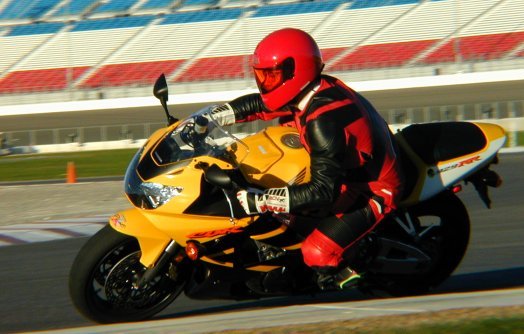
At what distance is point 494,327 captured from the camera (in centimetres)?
379

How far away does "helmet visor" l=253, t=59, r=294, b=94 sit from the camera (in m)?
4.70

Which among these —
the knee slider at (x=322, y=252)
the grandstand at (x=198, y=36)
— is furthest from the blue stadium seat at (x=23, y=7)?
the knee slider at (x=322, y=252)

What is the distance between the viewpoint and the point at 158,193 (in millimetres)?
4707

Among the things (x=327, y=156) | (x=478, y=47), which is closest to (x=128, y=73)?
(x=478, y=47)

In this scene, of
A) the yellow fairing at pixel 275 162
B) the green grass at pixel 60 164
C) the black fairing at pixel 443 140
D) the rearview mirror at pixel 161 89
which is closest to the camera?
the yellow fairing at pixel 275 162

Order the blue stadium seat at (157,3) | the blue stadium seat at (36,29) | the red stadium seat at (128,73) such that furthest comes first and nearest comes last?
the blue stadium seat at (36,29)
the blue stadium seat at (157,3)
the red stadium seat at (128,73)

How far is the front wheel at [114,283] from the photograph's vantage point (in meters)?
4.75

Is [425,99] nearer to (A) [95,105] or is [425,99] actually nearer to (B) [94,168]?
(A) [95,105]

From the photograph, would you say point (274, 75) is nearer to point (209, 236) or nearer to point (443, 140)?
point (209, 236)

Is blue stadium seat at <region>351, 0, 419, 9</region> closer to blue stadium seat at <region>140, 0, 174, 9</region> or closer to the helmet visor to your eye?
blue stadium seat at <region>140, 0, 174, 9</region>

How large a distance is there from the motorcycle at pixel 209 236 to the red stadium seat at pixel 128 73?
31647 mm

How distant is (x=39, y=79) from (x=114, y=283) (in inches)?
1375

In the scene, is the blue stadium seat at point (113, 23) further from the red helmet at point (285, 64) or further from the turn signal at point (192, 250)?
the turn signal at point (192, 250)

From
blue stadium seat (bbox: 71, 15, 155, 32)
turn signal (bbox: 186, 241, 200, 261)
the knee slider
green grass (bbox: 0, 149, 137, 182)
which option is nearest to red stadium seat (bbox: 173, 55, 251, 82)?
blue stadium seat (bbox: 71, 15, 155, 32)
